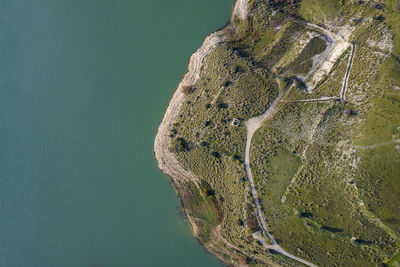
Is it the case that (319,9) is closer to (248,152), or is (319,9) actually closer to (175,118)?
(248,152)

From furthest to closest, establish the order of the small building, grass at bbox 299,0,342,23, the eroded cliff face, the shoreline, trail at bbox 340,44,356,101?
1. the shoreline
2. the small building
3. grass at bbox 299,0,342,23
4. trail at bbox 340,44,356,101
5. the eroded cliff face

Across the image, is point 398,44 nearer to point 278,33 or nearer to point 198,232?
point 278,33

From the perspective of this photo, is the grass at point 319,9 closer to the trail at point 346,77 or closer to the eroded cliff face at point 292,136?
the eroded cliff face at point 292,136

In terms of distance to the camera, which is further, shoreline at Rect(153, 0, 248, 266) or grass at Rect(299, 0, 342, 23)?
shoreline at Rect(153, 0, 248, 266)

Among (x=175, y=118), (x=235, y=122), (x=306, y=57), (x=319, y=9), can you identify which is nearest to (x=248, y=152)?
(x=235, y=122)

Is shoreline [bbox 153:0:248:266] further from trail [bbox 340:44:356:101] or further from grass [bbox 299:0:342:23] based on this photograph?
trail [bbox 340:44:356:101]

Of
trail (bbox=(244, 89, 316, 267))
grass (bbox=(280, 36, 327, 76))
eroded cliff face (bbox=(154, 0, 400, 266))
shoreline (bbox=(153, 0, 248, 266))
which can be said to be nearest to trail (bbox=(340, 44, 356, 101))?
eroded cliff face (bbox=(154, 0, 400, 266))
